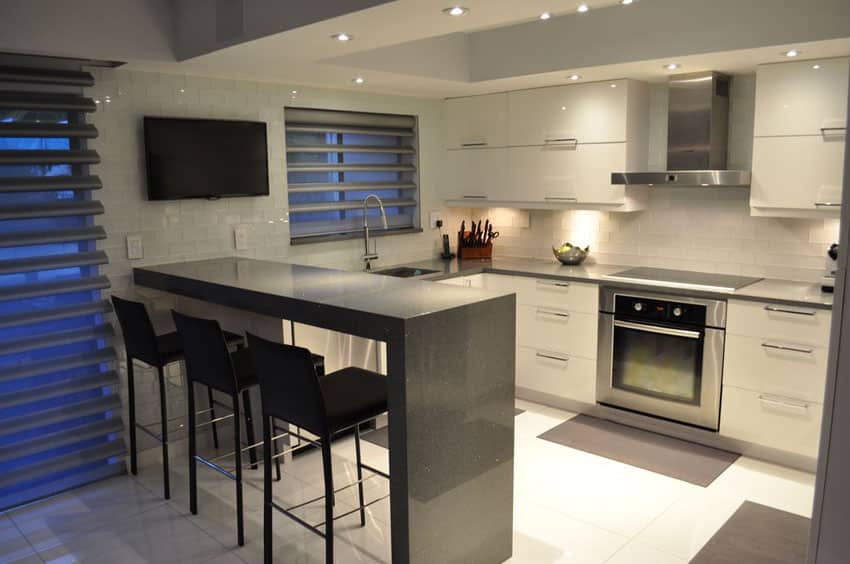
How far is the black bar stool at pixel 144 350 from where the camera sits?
3.36m

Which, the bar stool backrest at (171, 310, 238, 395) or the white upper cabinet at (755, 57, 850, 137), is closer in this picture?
the bar stool backrest at (171, 310, 238, 395)

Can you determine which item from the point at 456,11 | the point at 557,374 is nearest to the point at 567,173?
the point at 557,374

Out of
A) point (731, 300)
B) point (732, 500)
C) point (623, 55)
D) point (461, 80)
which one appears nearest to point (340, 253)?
point (461, 80)

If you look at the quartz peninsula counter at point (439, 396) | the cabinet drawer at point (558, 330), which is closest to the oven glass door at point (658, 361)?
the cabinet drawer at point (558, 330)

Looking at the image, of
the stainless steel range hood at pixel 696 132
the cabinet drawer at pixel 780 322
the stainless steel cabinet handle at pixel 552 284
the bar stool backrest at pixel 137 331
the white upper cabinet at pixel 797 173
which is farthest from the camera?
the stainless steel cabinet handle at pixel 552 284

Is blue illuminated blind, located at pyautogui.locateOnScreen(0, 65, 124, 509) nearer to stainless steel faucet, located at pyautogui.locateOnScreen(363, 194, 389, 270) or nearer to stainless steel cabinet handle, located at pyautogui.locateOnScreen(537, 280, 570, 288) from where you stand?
stainless steel faucet, located at pyautogui.locateOnScreen(363, 194, 389, 270)

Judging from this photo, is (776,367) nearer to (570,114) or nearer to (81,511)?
(570,114)

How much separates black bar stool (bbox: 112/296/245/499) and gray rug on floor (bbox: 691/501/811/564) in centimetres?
259

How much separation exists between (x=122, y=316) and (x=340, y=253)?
1.66m

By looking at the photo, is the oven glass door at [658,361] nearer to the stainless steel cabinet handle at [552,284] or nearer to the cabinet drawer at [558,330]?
the cabinet drawer at [558,330]

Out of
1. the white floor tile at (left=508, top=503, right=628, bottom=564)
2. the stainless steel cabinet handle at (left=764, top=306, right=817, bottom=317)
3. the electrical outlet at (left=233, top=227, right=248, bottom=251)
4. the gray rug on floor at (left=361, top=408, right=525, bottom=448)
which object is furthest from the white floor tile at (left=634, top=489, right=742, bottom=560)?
the electrical outlet at (left=233, top=227, right=248, bottom=251)

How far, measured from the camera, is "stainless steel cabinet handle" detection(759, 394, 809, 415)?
11.9 feet

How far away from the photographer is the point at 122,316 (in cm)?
353

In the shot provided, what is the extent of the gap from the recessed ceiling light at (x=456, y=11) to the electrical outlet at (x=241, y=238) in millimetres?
2208
